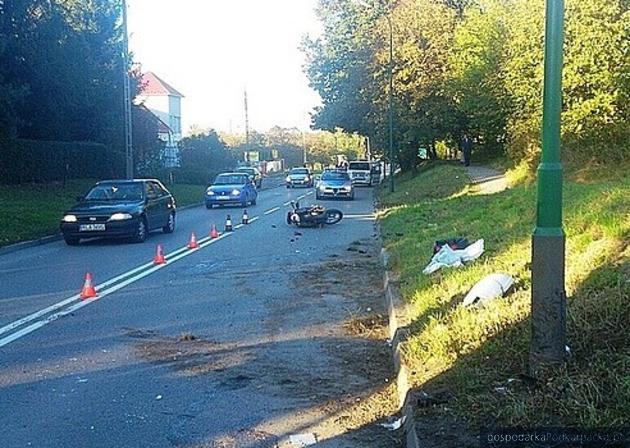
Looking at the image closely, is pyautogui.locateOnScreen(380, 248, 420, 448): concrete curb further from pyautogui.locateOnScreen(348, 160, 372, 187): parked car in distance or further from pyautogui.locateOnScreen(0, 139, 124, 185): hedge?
pyautogui.locateOnScreen(348, 160, 372, 187): parked car in distance

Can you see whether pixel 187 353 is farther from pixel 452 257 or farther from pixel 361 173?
pixel 361 173

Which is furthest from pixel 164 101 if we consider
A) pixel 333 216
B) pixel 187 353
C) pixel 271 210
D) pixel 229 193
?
pixel 187 353

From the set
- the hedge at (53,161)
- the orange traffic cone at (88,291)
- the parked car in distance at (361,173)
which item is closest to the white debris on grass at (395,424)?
the orange traffic cone at (88,291)

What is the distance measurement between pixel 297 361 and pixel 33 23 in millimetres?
30883

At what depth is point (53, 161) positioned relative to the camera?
35.8m

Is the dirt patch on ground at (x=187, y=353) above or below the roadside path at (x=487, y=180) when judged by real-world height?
below

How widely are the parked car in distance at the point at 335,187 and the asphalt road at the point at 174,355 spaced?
24594 mm

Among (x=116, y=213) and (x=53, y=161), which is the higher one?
(x=53, y=161)

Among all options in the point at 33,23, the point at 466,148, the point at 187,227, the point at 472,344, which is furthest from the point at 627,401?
the point at 466,148

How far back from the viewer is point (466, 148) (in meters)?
46.7

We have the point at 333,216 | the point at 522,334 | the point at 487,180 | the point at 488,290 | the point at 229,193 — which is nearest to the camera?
the point at 522,334

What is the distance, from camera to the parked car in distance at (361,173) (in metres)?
55.0

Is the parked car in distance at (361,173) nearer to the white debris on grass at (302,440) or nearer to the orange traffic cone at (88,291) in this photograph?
the orange traffic cone at (88,291)

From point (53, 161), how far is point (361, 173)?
24.2m
